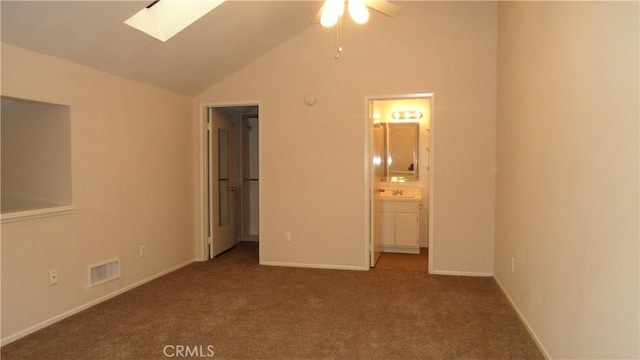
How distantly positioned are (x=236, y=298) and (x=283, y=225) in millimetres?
1332

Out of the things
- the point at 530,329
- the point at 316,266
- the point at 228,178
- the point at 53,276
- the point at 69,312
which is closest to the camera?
the point at 530,329

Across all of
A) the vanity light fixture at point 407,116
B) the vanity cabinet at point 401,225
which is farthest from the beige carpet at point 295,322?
the vanity light fixture at point 407,116

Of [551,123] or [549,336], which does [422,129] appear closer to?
[551,123]

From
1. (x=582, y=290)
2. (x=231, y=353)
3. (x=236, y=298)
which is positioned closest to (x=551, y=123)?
(x=582, y=290)

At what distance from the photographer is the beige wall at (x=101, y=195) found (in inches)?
112

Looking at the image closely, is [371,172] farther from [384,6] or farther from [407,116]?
[384,6]

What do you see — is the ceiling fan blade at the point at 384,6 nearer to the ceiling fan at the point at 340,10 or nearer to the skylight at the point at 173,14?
the ceiling fan at the point at 340,10

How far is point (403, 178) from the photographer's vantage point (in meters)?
5.95

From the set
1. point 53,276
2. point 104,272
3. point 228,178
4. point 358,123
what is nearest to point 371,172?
point 358,123

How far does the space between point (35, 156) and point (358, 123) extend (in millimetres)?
3155

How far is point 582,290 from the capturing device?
1.97m

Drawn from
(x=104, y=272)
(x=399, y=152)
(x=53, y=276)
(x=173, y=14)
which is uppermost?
(x=173, y=14)

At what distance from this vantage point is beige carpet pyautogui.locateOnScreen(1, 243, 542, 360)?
2.61 meters

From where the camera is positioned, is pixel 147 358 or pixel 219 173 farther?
pixel 219 173
